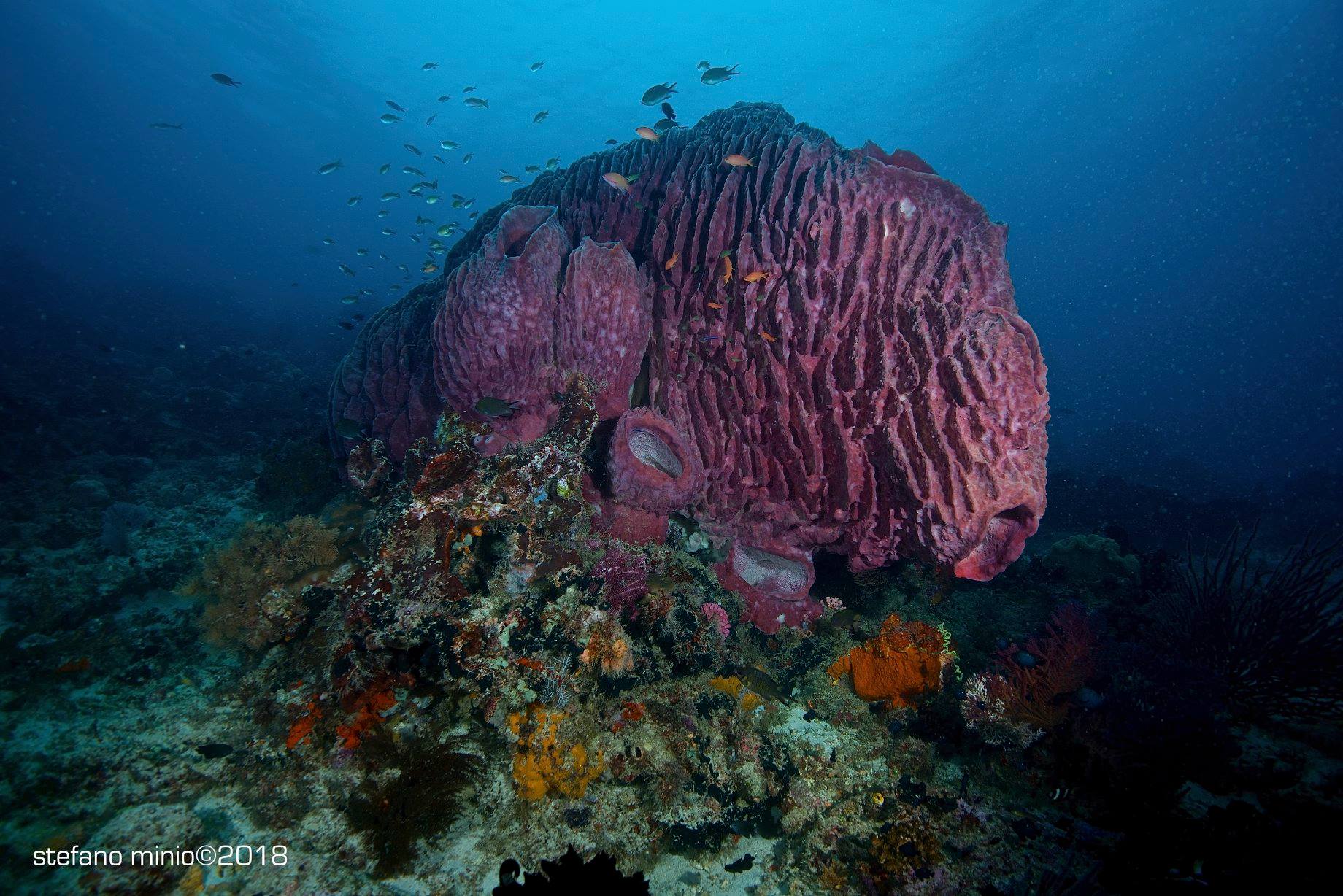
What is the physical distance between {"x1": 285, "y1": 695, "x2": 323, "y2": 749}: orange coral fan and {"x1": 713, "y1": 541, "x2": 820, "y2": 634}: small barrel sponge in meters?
3.61

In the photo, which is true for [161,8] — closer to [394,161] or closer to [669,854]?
[394,161]

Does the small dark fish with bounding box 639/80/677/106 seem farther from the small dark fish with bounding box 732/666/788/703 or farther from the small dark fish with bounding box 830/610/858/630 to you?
the small dark fish with bounding box 732/666/788/703

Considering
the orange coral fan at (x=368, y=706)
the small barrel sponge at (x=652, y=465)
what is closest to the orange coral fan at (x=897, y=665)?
the small barrel sponge at (x=652, y=465)

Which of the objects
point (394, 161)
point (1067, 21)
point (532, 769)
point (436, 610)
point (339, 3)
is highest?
point (1067, 21)

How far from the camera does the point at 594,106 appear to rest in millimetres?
62906

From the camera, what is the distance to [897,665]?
4.77 m

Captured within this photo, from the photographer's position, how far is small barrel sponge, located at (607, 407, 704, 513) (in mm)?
4840

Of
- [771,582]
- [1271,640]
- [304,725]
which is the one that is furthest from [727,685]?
[1271,640]

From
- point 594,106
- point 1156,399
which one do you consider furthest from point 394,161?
point 1156,399

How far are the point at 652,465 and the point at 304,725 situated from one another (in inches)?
132

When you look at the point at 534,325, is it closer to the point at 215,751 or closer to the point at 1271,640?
the point at 215,751

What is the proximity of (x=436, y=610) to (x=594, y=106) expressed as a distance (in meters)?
73.7

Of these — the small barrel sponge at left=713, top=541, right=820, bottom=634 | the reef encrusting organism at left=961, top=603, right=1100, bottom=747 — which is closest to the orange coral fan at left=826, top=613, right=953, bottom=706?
the reef encrusting organism at left=961, top=603, right=1100, bottom=747

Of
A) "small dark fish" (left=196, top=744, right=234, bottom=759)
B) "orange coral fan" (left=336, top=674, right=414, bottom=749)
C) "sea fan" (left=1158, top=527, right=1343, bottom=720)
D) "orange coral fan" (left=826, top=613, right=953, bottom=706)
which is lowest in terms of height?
"small dark fish" (left=196, top=744, right=234, bottom=759)
